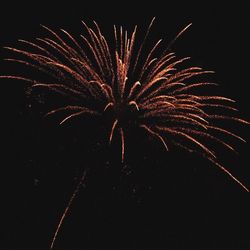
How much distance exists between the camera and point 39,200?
669cm

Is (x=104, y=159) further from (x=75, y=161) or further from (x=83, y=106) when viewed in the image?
(x=83, y=106)

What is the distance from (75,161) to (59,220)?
804 millimetres

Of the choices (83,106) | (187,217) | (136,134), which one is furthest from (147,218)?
(83,106)

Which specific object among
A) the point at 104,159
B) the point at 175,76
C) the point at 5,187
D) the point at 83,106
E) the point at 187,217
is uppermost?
the point at 175,76

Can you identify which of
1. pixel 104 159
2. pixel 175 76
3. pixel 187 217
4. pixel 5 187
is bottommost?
pixel 187 217

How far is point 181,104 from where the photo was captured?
5777 millimetres

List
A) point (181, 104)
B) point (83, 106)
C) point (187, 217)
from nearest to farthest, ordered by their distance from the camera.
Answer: point (181, 104) < point (83, 106) < point (187, 217)

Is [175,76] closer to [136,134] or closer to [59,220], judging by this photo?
[136,134]

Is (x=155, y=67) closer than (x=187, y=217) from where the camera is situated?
Yes

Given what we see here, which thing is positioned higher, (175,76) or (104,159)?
(175,76)

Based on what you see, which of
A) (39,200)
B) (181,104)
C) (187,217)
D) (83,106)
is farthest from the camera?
(187,217)

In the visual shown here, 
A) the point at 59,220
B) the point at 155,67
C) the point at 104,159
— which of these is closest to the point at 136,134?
the point at 104,159

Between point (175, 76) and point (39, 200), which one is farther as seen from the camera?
point (39, 200)

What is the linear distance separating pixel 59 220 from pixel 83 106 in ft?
4.92
